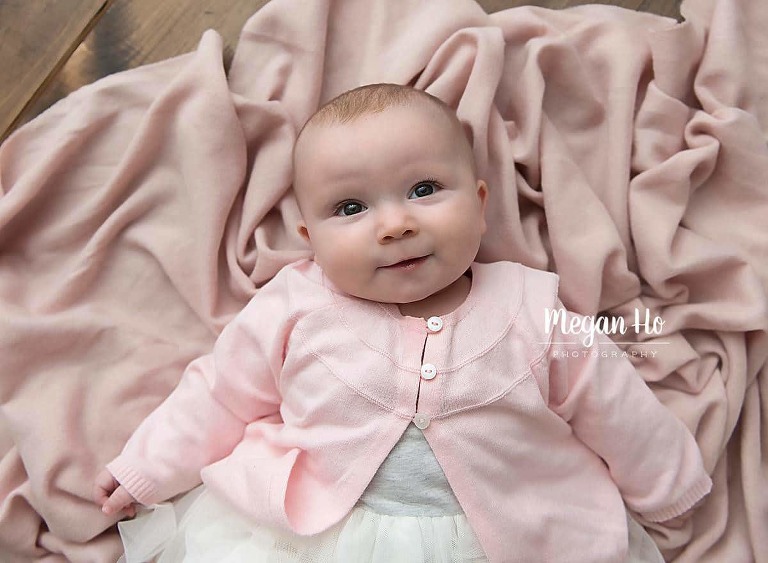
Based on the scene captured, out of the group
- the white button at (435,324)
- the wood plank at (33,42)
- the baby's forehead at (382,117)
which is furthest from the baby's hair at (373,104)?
the wood plank at (33,42)

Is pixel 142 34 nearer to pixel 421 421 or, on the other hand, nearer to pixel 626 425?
pixel 421 421

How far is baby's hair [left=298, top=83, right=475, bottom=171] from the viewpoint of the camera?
1031 mm

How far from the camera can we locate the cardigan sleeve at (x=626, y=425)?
42.4 inches

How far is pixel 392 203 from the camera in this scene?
1.01 metres

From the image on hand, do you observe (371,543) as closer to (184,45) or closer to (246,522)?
(246,522)

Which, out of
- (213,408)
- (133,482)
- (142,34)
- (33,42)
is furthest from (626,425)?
(33,42)

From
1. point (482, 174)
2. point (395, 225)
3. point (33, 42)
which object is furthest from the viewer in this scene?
point (33, 42)

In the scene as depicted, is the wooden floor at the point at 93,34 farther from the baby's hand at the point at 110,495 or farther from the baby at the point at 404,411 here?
the baby's hand at the point at 110,495

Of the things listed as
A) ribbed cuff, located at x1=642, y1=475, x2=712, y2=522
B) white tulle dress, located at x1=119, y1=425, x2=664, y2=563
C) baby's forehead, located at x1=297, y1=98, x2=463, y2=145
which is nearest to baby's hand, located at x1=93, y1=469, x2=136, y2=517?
white tulle dress, located at x1=119, y1=425, x2=664, y2=563

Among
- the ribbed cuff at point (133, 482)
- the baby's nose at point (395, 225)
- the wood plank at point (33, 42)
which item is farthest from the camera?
the wood plank at point (33, 42)

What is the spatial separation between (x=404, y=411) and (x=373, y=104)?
0.42 metres

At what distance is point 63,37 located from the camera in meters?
1.30

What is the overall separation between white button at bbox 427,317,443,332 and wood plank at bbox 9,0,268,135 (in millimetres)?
621

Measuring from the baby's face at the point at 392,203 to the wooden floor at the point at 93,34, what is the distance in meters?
0.42
